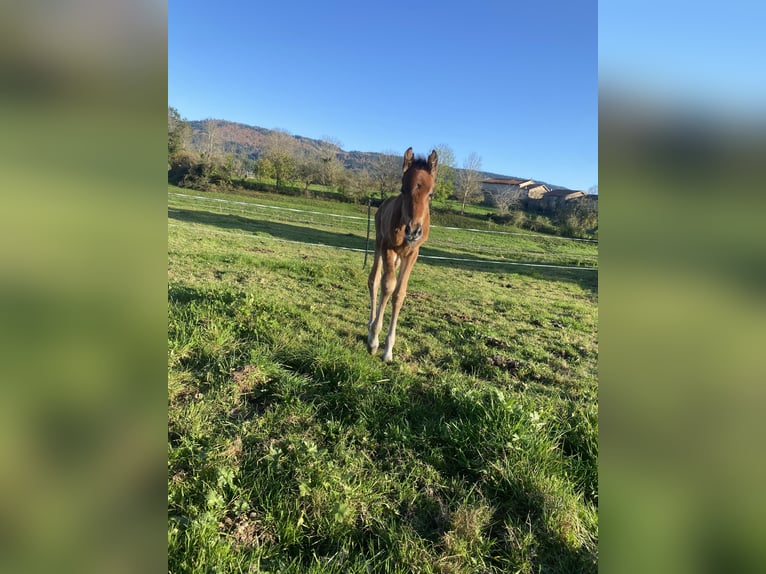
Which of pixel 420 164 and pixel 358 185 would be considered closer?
pixel 420 164

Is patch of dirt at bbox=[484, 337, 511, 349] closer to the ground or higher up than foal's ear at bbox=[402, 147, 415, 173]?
closer to the ground

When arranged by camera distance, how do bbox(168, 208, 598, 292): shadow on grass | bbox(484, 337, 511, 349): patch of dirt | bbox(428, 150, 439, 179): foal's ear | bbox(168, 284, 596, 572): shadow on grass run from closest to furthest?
bbox(168, 284, 596, 572): shadow on grass → bbox(428, 150, 439, 179): foal's ear → bbox(484, 337, 511, 349): patch of dirt → bbox(168, 208, 598, 292): shadow on grass

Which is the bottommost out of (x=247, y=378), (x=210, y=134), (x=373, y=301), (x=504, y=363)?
(x=504, y=363)

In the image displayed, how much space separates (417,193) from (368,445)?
2.76 metres

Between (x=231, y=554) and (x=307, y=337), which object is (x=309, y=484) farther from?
(x=307, y=337)

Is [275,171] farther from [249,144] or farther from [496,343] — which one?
[496,343]

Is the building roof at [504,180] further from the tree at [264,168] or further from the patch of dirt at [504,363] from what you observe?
the patch of dirt at [504,363]

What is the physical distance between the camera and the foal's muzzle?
4535 millimetres

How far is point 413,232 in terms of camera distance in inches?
179

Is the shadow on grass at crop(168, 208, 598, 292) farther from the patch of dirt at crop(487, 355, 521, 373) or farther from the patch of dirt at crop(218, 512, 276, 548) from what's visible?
the patch of dirt at crop(218, 512, 276, 548)

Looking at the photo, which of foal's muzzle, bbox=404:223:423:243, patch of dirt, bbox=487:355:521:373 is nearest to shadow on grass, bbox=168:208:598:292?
patch of dirt, bbox=487:355:521:373

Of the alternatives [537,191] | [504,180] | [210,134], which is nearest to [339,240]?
[504,180]

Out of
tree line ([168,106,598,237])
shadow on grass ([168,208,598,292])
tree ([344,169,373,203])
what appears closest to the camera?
shadow on grass ([168,208,598,292])
